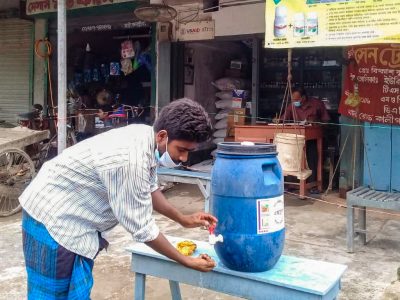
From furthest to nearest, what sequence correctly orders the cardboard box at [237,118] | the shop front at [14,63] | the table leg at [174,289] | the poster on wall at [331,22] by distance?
1. the shop front at [14,63]
2. the cardboard box at [237,118]
3. the poster on wall at [331,22]
4. the table leg at [174,289]

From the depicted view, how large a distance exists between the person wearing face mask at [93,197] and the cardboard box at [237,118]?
19.0 ft

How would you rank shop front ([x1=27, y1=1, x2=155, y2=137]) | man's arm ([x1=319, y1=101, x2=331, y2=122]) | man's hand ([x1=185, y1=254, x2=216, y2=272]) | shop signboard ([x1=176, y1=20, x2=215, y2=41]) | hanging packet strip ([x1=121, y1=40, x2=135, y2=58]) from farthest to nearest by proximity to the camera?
hanging packet strip ([x1=121, y1=40, x2=135, y2=58])
shop front ([x1=27, y1=1, x2=155, y2=137])
shop signboard ([x1=176, y1=20, x2=215, y2=41])
man's arm ([x1=319, y1=101, x2=331, y2=122])
man's hand ([x1=185, y1=254, x2=216, y2=272])

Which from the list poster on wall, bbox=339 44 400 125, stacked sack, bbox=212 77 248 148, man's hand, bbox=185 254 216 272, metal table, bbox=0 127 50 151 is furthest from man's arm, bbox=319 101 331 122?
man's hand, bbox=185 254 216 272

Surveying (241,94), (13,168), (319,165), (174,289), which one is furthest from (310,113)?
(174,289)

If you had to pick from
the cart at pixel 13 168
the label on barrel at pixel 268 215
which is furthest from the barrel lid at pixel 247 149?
the cart at pixel 13 168

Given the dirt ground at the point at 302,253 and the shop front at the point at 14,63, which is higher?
the shop front at the point at 14,63

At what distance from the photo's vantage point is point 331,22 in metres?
4.48

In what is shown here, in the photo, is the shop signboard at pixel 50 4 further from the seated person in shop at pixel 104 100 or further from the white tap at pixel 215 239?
the white tap at pixel 215 239

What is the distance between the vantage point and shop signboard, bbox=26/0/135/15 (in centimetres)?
835

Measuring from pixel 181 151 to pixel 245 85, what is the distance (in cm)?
681

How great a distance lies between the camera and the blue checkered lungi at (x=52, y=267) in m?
2.01

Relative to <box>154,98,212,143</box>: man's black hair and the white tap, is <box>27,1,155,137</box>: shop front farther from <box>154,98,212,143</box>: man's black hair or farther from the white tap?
<box>154,98,212,143</box>: man's black hair

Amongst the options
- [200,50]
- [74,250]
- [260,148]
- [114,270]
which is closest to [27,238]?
[74,250]

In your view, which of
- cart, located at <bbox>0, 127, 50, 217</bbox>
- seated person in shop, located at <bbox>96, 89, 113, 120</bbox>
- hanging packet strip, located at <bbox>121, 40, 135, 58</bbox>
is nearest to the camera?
cart, located at <bbox>0, 127, 50, 217</bbox>
